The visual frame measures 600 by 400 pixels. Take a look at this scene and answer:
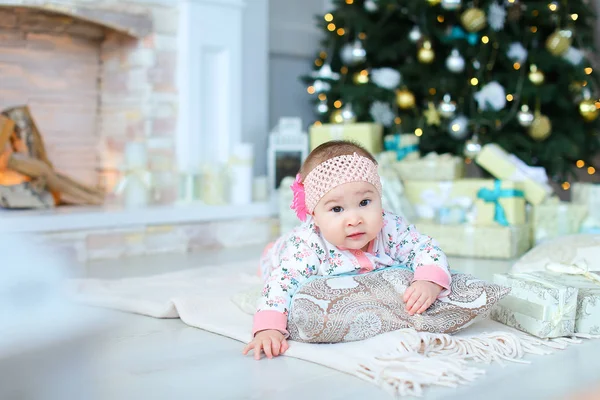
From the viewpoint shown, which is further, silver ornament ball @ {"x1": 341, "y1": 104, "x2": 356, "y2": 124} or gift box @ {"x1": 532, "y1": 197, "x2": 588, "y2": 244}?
silver ornament ball @ {"x1": 341, "y1": 104, "x2": 356, "y2": 124}

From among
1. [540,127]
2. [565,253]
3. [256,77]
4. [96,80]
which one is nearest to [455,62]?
[540,127]

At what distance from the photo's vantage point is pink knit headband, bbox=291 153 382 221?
1.59m

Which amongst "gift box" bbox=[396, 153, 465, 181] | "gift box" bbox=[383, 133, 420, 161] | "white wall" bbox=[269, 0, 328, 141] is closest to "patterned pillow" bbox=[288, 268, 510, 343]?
"gift box" bbox=[396, 153, 465, 181]

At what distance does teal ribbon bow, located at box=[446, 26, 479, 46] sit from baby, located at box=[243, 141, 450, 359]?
6.78 feet

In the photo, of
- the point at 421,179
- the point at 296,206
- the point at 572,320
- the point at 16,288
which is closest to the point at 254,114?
the point at 421,179

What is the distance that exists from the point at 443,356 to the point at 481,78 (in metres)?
2.36

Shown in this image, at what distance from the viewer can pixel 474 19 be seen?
3422 millimetres

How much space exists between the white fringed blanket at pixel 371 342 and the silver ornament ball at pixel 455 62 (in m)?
1.76

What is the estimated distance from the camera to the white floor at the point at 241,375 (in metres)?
1.29

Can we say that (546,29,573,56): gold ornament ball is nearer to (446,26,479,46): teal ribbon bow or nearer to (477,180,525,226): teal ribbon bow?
(446,26,479,46): teal ribbon bow

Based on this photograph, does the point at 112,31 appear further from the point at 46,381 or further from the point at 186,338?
the point at 46,381

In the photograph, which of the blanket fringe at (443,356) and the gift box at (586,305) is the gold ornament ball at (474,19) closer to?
the gift box at (586,305)

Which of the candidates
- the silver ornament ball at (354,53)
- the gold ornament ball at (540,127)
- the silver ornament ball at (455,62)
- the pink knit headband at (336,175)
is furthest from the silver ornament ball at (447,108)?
the pink knit headband at (336,175)

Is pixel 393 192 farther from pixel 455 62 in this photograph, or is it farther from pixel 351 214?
pixel 351 214
